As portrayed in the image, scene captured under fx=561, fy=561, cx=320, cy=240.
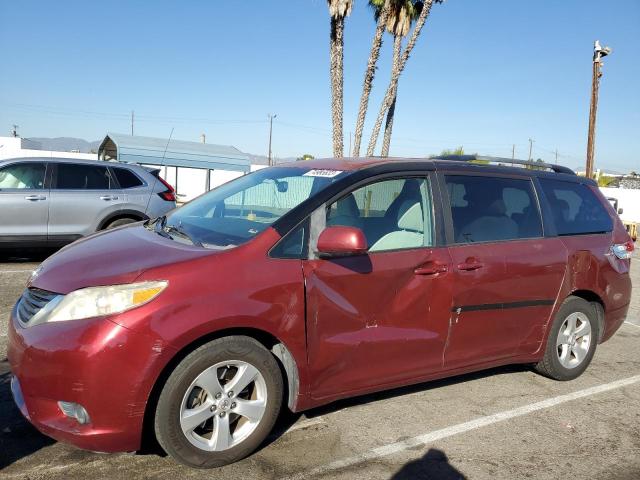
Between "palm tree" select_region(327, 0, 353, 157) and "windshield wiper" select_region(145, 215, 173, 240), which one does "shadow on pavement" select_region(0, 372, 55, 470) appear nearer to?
"windshield wiper" select_region(145, 215, 173, 240)

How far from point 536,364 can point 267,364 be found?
8.74 feet

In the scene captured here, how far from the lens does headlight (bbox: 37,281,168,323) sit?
8.83ft

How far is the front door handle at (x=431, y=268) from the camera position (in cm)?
355

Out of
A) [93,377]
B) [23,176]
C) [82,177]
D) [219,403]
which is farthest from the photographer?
[82,177]

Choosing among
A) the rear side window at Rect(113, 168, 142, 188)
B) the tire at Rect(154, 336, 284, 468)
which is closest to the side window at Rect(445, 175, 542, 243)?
the tire at Rect(154, 336, 284, 468)

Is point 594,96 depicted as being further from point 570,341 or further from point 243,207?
point 243,207

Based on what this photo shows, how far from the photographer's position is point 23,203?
7.92 m

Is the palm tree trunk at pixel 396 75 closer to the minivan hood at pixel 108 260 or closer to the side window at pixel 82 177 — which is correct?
the side window at pixel 82 177

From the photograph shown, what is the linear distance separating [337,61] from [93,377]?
Result: 18538 millimetres

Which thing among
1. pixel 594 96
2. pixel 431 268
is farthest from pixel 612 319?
pixel 594 96

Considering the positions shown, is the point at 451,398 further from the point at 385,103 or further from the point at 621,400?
the point at 385,103

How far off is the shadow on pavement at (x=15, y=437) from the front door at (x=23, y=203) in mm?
4970

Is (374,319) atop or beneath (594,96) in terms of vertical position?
beneath

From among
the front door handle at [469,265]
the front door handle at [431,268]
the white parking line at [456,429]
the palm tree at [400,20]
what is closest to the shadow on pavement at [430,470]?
the white parking line at [456,429]
